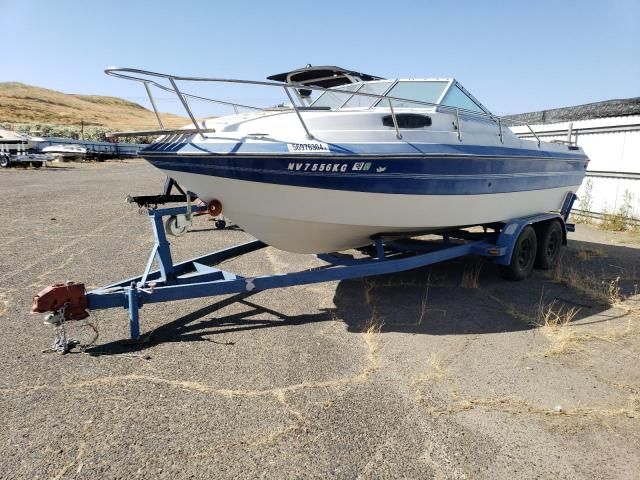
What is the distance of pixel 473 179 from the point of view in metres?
4.88

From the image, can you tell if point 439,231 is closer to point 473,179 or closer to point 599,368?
point 473,179

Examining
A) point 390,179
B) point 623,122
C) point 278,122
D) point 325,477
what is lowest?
point 325,477

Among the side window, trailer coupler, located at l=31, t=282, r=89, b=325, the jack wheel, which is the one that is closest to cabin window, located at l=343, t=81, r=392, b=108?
the side window

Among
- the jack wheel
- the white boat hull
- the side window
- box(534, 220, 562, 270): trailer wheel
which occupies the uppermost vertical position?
the side window

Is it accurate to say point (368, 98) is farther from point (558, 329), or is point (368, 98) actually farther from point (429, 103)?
point (558, 329)

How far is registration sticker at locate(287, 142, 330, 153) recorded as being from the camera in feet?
12.2

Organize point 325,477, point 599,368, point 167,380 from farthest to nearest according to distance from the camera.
Result: point 599,368 → point 167,380 → point 325,477

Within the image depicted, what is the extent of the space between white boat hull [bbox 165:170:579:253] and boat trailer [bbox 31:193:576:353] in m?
0.25

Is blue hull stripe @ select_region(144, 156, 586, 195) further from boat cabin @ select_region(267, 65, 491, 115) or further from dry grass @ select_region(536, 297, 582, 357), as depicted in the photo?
dry grass @ select_region(536, 297, 582, 357)

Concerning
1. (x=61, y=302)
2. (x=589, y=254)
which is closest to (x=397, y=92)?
(x=61, y=302)

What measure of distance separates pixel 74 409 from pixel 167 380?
57 cm

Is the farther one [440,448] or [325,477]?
[440,448]

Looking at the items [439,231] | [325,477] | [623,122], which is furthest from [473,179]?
[623,122]

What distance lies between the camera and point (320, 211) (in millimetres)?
4066
